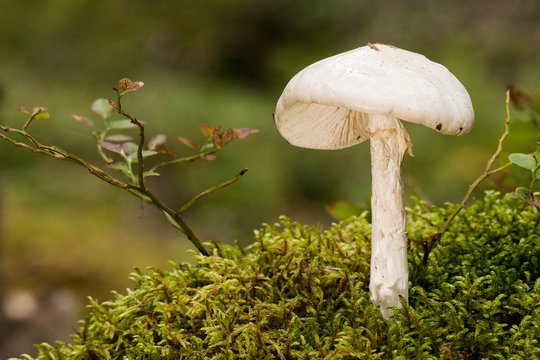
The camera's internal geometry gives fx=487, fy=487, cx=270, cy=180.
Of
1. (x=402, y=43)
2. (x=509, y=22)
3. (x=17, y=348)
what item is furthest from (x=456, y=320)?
(x=509, y=22)

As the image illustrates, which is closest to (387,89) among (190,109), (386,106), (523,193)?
(386,106)

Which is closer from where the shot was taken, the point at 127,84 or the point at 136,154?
the point at 127,84

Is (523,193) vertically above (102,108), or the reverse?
(102,108)

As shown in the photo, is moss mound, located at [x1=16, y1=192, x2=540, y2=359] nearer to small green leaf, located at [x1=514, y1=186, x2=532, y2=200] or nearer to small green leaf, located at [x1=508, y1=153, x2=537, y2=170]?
small green leaf, located at [x1=514, y1=186, x2=532, y2=200]

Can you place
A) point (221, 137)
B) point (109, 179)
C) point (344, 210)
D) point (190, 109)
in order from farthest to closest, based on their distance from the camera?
1. point (190, 109)
2. point (344, 210)
3. point (221, 137)
4. point (109, 179)

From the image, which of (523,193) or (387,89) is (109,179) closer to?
(387,89)

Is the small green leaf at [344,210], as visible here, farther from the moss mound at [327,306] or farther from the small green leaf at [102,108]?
the small green leaf at [102,108]

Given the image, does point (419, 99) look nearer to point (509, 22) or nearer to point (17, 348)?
point (17, 348)
